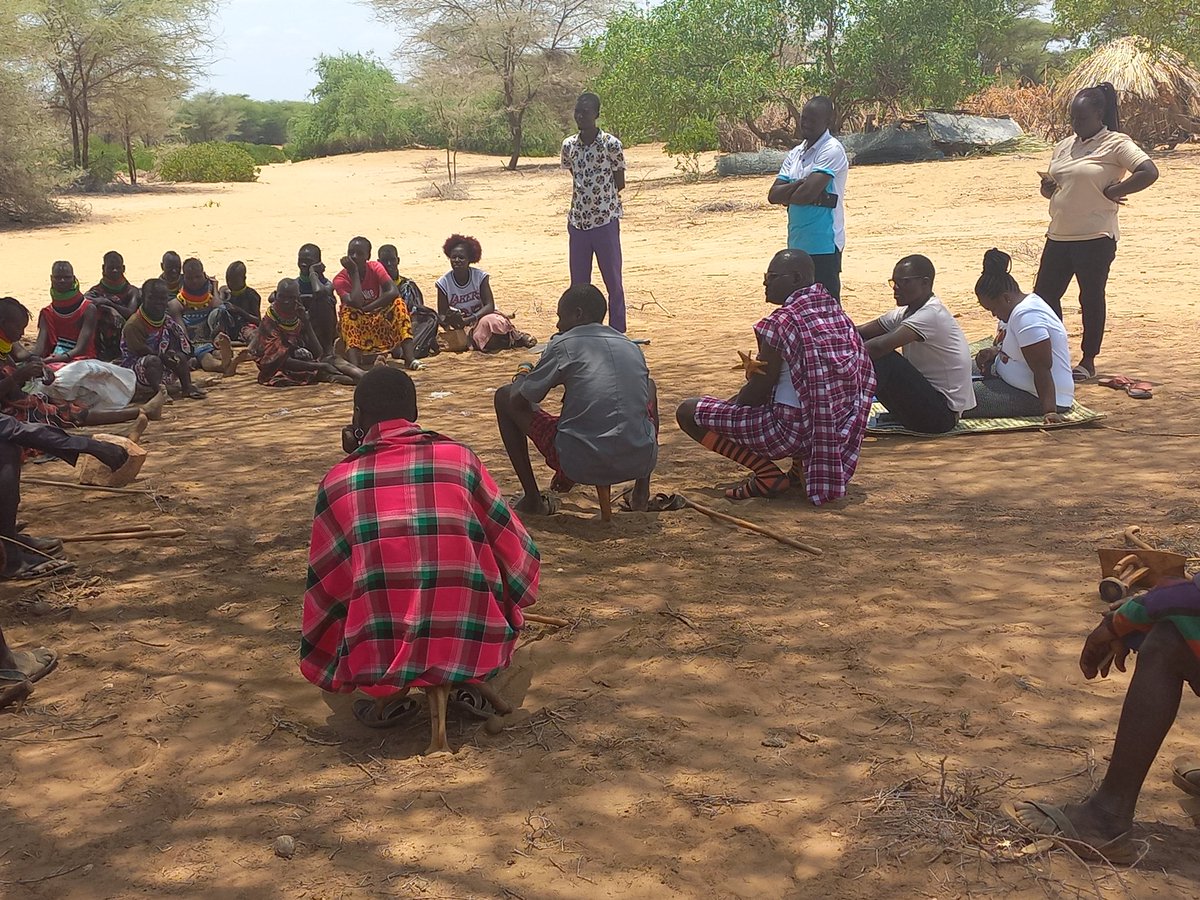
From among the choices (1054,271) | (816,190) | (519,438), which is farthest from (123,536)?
(1054,271)

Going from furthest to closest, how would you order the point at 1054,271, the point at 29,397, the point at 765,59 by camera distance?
the point at 765,59 < the point at 1054,271 < the point at 29,397

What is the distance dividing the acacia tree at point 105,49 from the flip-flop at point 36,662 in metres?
26.8

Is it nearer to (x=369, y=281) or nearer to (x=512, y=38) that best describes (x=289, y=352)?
(x=369, y=281)

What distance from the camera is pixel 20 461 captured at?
4.44 m

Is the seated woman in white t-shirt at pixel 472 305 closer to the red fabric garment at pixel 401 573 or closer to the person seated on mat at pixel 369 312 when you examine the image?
the person seated on mat at pixel 369 312

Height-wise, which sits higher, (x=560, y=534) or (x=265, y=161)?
(x=265, y=161)

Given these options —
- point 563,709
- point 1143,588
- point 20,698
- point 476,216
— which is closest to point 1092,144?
point 1143,588

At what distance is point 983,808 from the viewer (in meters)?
2.57

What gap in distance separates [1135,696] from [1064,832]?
35cm

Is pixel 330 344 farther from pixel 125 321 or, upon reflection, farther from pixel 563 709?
pixel 563 709

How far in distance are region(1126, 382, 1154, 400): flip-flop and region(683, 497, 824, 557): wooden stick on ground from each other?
10.2ft

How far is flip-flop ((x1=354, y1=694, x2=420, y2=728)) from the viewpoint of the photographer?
3213 millimetres

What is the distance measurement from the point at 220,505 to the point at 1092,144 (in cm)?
543

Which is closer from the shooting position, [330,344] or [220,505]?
[220,505]
